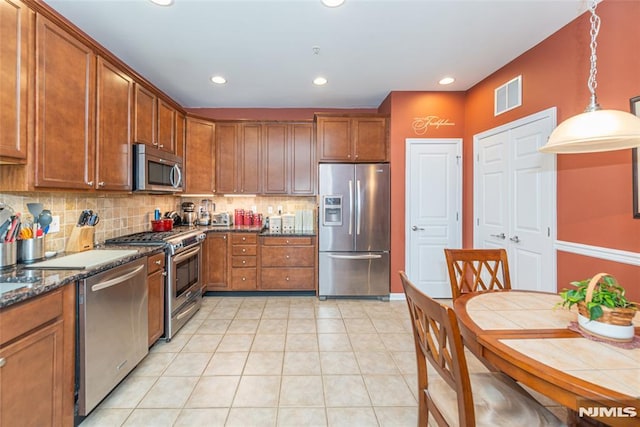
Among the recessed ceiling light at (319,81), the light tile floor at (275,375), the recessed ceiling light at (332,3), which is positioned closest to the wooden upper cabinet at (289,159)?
the recessed ceiling light at (319,81)

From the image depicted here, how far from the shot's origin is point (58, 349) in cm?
145

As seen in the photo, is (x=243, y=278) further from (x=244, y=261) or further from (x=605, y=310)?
(x=605, y=310)

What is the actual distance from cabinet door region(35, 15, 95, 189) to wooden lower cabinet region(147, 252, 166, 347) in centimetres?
77

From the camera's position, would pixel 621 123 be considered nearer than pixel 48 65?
Yes

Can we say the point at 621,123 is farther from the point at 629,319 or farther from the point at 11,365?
the point at 11,365

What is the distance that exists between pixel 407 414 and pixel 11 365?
2.04 meters

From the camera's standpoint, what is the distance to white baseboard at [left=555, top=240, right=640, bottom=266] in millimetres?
1777

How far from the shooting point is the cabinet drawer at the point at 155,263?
2.32 meters

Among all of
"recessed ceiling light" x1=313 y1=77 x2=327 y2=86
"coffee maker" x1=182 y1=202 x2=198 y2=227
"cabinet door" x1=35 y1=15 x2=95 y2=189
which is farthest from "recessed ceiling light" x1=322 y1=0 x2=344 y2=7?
"coffee maker" x1=182 y1=202 x2=198 y2=227

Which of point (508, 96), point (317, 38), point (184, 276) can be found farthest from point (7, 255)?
point (508, 96)

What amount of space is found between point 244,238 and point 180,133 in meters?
1.57

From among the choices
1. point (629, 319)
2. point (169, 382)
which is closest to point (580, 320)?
point (629, 319)

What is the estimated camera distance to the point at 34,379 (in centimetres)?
131

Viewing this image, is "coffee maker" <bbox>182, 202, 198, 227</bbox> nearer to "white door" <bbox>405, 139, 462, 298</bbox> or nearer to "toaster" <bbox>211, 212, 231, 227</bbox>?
"toaster" <bbox>211, 212, 231, 227</bbox>
